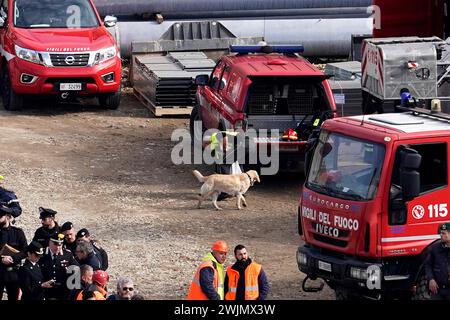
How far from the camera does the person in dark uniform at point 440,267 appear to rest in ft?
41.3

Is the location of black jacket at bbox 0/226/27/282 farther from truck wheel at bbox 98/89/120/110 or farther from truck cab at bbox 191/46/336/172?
truck wheel at bbox 98/89/120/110

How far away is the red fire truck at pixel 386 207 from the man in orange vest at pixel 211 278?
153cm

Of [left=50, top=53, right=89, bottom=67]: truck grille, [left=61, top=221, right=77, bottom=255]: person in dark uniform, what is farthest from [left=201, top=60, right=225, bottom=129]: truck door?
[left=61, top=221, right=77, bottom=255]: person in dark uniform

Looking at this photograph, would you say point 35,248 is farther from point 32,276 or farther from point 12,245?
point 12,245

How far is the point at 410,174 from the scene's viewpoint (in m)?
12.8

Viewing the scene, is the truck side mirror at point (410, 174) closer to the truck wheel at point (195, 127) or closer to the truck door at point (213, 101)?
the truck door at point (213, 101)

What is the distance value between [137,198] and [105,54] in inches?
208

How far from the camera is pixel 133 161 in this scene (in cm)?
2097

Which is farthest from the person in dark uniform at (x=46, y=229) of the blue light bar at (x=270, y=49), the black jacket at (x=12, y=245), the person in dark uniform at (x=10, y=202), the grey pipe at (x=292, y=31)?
the grey pipe at (x=292, y=31)

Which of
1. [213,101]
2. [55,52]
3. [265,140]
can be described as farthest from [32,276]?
[55,52]

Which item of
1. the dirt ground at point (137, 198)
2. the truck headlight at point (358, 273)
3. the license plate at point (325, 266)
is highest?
the truck headlight at point (358, 273)

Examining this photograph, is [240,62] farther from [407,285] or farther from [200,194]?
[407,285]

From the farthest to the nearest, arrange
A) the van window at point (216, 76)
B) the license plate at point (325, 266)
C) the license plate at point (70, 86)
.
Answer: the license plate at point (70, 86), the van window at point (216, 76), the license plate at point (325, 266)

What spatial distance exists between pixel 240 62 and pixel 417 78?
3123 mm
